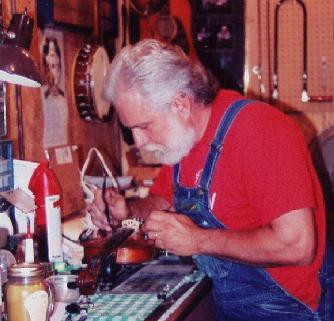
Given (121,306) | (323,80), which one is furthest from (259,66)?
(121,306)

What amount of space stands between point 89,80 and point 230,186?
1205 millimetres

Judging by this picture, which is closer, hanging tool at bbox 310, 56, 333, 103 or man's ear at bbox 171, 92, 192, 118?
man's ear at bbox 171, 92, 192, 118

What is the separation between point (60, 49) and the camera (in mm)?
3141

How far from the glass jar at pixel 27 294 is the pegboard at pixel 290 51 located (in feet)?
7.65

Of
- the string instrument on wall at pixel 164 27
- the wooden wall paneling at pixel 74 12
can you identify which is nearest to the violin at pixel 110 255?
the wooden wall paneling at pixel 74 12

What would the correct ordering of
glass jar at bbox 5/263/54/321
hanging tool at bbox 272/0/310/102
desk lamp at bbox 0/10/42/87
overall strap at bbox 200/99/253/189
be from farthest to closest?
1. hanging tool at bbox 272/0/310/102
2. overall strap at bbox 200/99/253/189
3. desk lamp at bbox 0/10/42/87
4. glass jar at bbox 5/263/54/321

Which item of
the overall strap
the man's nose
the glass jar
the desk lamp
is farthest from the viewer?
the man's nose

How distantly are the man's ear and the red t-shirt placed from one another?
89mm

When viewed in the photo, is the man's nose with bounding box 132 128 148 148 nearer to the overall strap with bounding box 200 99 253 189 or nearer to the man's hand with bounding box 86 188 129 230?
the overall strap with bounding box 200 99 253 189

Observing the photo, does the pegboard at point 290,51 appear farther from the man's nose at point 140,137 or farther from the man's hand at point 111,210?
the man's nose at point 140,137

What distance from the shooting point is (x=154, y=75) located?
2232 mm

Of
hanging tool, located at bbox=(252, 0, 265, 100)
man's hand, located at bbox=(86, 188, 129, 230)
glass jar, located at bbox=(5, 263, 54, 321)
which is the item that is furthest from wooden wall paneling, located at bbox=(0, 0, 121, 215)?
glass jar, located at bbox=(5, 263, 54, 321)

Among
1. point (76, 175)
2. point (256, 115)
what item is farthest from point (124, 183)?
point (256, 115)

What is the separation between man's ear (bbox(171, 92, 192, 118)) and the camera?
7.45 ft
